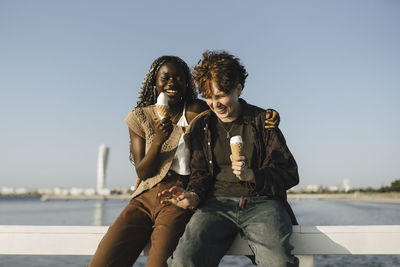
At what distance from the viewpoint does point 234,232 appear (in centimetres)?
232

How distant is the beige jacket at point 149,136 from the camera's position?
269cm

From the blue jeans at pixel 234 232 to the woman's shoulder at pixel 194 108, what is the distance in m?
0.79

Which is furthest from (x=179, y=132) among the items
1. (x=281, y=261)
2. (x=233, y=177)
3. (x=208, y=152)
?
(x=281, y=261)

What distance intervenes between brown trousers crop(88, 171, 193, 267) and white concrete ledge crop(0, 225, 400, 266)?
0.44 ft

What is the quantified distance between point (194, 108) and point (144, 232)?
1.10m

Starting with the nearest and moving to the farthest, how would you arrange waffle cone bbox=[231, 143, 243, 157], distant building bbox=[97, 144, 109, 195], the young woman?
waffle cone bbox=[231, 143, 243, 157] < the young woman < distant building bbox=[97, 144, 109, 195]

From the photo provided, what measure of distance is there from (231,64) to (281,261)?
4.46 ft

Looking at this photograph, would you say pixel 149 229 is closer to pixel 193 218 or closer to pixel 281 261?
pixel 193 218

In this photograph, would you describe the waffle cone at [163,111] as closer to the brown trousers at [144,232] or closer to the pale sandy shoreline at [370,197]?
the brown trousers at [144,232]

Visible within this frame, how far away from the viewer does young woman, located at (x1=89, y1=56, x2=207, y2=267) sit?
2.29m

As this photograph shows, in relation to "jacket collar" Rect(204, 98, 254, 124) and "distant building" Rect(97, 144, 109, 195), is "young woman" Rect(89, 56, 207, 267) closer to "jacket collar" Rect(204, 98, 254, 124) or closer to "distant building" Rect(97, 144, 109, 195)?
"jacket collar" Rect(204, 98, 254, 124)

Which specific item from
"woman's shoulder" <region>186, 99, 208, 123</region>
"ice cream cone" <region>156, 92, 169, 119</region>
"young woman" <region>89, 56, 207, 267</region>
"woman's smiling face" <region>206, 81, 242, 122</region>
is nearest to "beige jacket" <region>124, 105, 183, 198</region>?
"young woman" <region>89, 56, 207, 267</region>

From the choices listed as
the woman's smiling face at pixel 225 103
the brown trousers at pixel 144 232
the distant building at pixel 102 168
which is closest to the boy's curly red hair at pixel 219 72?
the woman's smiling face at pixel 225 103

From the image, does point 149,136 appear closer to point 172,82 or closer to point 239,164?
point 172,82
